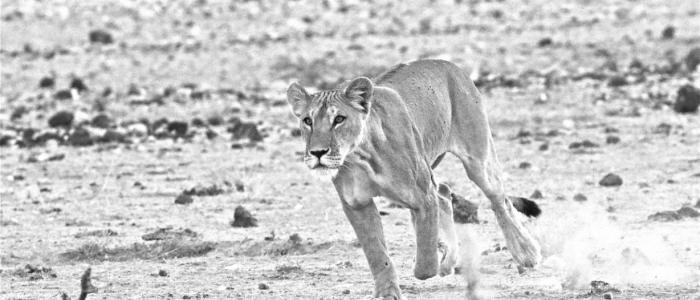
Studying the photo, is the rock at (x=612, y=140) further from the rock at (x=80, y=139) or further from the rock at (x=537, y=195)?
the rock at (x=80, y=139)

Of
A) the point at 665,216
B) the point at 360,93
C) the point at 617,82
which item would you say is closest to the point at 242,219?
the point at 665,216

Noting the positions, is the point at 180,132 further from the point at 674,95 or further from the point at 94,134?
the point at 674,95

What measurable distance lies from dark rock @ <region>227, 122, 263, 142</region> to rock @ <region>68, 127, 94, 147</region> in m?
1.60

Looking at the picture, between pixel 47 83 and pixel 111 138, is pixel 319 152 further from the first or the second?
pixel 47 83

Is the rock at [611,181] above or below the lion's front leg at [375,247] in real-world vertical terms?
below

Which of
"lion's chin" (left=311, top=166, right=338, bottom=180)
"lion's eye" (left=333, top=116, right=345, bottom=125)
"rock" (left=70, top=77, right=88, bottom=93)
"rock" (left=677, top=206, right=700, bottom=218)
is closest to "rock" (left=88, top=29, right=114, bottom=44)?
"rock" (left=70, top=77, right=88, bottom=93)

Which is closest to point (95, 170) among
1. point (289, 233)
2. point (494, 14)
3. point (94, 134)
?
point (94, 134)

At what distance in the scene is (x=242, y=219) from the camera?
11609 mm

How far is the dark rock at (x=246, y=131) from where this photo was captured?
668 inches

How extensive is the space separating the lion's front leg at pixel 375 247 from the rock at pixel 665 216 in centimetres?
355

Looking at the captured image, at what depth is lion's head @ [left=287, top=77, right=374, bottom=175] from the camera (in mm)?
7660

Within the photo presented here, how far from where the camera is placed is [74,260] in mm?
10562

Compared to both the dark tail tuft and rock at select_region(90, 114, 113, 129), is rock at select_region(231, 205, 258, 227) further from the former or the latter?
rock at select_region(90, 114, 113, 129)

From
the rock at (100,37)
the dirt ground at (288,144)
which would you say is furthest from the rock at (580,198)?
the rock at (100,37)
